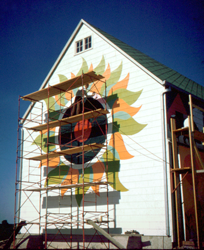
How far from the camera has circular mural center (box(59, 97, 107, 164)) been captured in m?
16.6

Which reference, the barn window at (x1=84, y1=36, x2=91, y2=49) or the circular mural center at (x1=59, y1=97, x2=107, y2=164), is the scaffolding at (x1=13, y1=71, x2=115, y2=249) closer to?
the circular mural center at (x1=59, y1=97, x2=107, y2=164)

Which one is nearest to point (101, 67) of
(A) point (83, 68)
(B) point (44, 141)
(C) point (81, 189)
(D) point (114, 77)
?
(D) point (114, 77)

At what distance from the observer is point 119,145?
614 inches

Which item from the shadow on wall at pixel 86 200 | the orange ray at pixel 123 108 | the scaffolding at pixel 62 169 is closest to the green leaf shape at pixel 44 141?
the scaffolding at pixel 62 169

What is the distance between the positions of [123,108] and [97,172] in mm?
3510

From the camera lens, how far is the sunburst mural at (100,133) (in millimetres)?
15547

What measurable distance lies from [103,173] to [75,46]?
27.4 ft

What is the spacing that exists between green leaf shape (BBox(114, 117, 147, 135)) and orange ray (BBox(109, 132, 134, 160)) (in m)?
0.33

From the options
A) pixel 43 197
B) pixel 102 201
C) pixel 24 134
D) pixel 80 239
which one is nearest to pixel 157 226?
pixel 102 201

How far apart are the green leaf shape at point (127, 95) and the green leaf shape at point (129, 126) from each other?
3.09ft

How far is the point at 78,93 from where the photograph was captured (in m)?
18.2

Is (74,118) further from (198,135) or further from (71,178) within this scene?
(198,135)

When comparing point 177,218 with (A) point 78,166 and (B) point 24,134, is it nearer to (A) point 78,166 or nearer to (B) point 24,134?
(A) point 78,166

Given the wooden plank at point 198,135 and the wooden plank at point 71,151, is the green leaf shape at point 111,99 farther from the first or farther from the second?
the wooden plank at point 198,135
